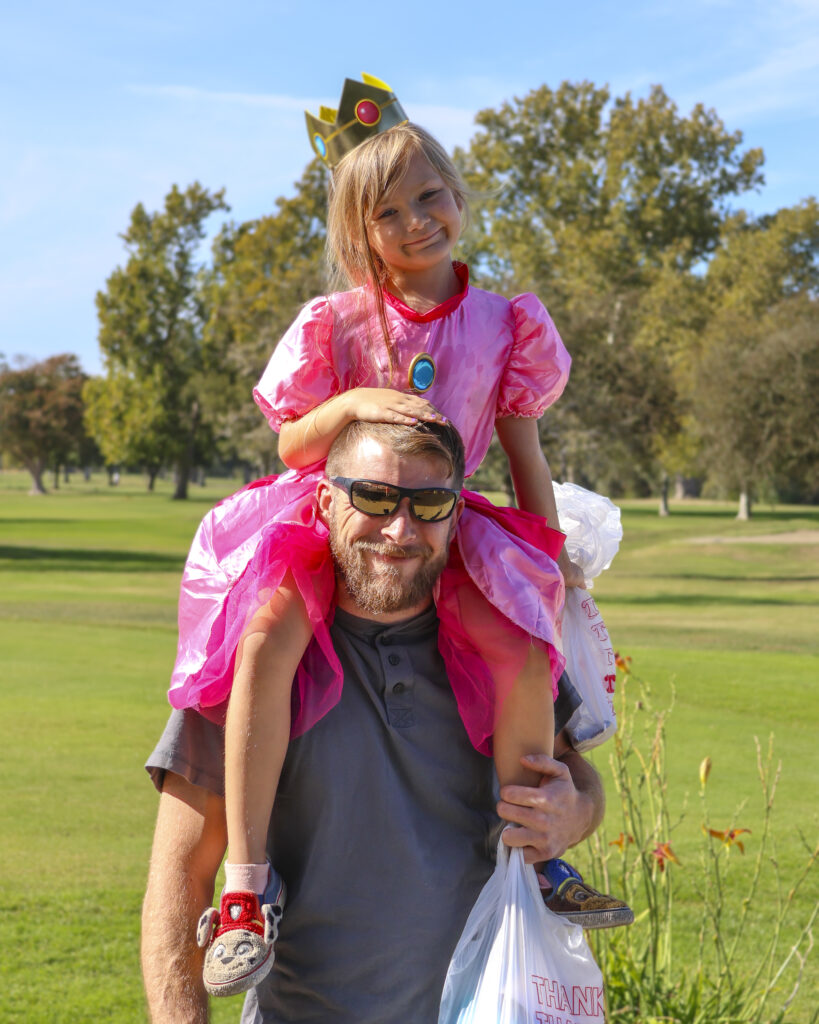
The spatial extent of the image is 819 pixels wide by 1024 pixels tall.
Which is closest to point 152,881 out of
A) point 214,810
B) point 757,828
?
point 214,810

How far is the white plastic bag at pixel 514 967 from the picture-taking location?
2287mm

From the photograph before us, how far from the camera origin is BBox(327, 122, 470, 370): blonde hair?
315 centimetres

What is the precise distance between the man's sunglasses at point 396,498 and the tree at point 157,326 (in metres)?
64.3

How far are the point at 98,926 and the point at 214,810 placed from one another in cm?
413

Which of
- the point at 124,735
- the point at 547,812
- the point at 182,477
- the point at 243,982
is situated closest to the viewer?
the point at 243,982

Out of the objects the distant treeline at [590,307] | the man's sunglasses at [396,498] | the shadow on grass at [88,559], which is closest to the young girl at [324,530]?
the man's sunglasses at [396,498]

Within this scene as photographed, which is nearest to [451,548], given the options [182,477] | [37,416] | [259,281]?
[259,281]

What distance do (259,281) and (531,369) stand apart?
48965 millimetres

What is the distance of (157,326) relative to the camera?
66812mm

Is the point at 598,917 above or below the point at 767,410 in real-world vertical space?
below

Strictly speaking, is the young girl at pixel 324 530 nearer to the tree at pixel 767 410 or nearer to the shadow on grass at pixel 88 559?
the shadow on grass at pixel 88 559

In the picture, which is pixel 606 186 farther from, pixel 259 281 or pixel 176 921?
pixel 176 921

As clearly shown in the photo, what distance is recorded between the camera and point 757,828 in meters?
7.61

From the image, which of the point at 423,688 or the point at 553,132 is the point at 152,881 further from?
the point at 553,132
